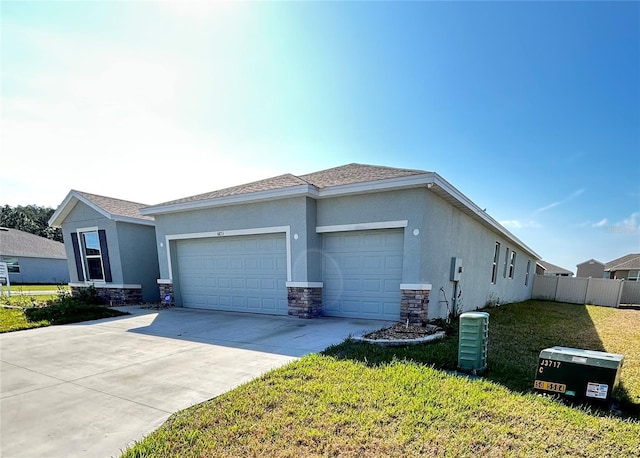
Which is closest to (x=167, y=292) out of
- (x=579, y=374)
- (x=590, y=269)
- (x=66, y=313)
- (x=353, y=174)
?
(x=66, y=313)

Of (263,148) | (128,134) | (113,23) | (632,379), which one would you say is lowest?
(632,379)

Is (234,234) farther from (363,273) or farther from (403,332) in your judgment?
(403,332)

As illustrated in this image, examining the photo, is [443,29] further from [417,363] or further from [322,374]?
[322,374]

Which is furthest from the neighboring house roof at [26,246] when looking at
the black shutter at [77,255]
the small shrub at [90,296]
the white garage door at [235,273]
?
the white garage door at [235,273]

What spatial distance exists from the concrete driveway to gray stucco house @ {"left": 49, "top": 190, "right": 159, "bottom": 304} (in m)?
4.42

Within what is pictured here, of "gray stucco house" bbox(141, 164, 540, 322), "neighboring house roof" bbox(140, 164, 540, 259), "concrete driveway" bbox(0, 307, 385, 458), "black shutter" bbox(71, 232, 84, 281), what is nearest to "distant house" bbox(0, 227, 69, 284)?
"black shutter" bbox(71, 232, 84, 281)

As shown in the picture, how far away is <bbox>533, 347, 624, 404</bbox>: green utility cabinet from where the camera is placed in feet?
9.98

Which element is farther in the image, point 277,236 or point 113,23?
point 277,236

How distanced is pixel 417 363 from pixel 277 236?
540 centimetres

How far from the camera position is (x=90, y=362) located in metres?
4.79

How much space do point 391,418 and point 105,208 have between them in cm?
1358

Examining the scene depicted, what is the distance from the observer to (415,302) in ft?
22.3

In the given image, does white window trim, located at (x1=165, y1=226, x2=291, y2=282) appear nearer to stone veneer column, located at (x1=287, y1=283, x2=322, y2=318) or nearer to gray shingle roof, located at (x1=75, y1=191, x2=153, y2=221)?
stone veneer column, located at (x1=287, y1=283, x2=322, y2=318)

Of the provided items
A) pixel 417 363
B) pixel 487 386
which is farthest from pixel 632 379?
pixel 417 363
